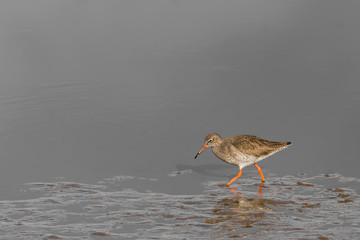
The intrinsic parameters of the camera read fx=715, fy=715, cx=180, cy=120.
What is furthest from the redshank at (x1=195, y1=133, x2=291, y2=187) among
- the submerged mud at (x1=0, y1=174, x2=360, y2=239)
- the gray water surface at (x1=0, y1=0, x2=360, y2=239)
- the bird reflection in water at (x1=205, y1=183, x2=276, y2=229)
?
the bird reflection in water at (x1=205, y1=183, x2=276, y2=229)

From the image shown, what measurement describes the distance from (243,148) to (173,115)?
11.8ft

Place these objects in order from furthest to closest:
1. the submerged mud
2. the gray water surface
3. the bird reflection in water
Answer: the gray water surface
the bird reflection in water
the submerged mud

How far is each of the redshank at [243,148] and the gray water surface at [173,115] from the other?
1.36ft

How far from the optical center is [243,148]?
18906 mm

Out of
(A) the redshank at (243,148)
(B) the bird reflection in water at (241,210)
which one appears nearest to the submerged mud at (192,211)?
(B) the bird reflection in water at (241,210)

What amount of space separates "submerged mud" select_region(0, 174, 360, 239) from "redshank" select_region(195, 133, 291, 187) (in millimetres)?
1296

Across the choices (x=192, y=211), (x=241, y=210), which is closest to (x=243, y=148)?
(x=241, y=210)

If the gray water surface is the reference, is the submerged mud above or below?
below

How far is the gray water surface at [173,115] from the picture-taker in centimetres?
1491

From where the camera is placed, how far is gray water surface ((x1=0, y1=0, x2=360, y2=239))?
14.9m

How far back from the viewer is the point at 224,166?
65.5 feet

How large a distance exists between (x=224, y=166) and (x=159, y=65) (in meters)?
7.33

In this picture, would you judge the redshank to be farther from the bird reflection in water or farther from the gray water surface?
the bird reflection in water

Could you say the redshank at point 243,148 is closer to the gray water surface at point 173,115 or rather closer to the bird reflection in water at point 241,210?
the gray water surface at point 173,115
